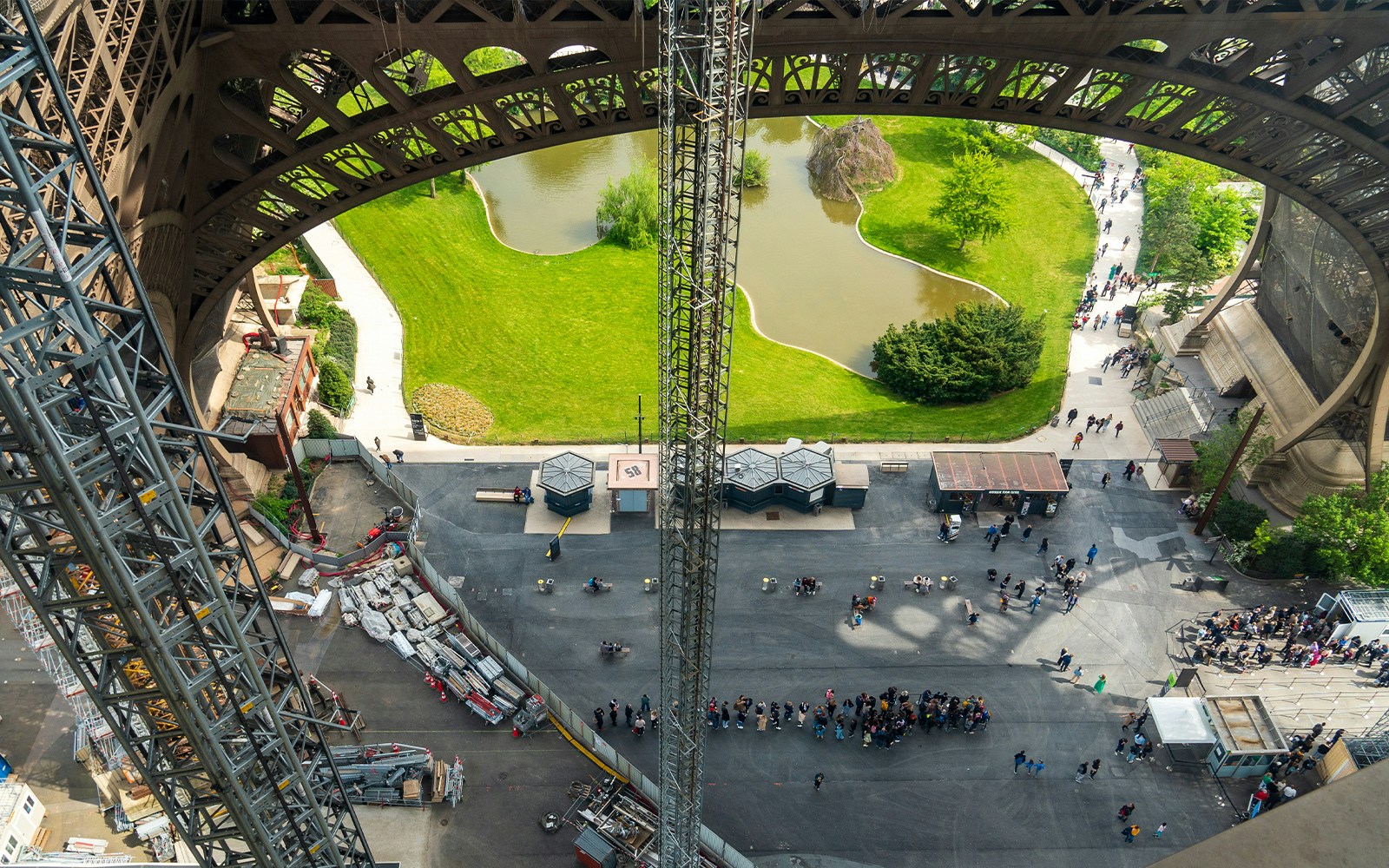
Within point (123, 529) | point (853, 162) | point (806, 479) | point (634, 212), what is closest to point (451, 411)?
point (806, 479)

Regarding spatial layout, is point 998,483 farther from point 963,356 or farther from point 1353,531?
point 1353,531

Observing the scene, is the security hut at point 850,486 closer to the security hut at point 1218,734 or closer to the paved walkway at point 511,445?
the paved walkway at point 511,445

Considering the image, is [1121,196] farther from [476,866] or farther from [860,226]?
[476,866]

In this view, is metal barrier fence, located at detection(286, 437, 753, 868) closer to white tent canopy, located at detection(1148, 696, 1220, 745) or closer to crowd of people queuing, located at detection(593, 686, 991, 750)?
crowd of people queuing, located at detection(593, 686, 991, 750)

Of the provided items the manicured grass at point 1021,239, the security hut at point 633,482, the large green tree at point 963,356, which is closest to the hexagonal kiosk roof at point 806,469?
the security hut at point 633,482

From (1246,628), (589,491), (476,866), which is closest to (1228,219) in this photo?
(1246,628)
